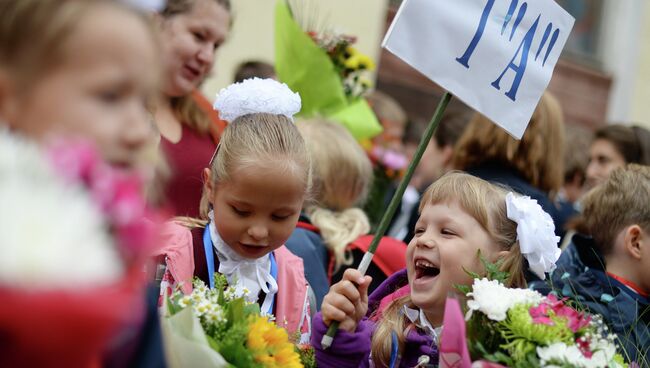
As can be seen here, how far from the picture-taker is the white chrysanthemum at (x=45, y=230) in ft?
4.45

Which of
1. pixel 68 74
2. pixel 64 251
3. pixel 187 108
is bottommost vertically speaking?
pixel 187 108

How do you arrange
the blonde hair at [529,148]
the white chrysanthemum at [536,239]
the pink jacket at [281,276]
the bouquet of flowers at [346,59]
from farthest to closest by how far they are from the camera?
the bouquet of flowers at [346,59] < the blonde hair at [529,148] < the white chrysanthemum at [536,239] < the pink jacket at [281,276]

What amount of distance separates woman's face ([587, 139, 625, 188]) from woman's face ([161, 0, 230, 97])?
2.51 meters

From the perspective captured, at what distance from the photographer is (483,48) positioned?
303 cm

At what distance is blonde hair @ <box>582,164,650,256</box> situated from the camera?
3.90 m

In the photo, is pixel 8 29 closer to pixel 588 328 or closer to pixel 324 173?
pixel 588 328

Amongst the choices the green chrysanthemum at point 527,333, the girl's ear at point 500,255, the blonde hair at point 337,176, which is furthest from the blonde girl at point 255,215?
the blonde hair at point 337,176

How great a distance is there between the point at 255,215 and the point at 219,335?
25.5 inches

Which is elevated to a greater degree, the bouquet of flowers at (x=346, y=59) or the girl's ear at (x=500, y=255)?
the girl's ear at (x=500, y=255)

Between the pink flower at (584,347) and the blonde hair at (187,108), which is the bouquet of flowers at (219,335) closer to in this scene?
the pink flower at (584,347)

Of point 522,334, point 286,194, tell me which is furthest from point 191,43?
point 522,334

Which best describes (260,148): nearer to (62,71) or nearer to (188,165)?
(188,165)

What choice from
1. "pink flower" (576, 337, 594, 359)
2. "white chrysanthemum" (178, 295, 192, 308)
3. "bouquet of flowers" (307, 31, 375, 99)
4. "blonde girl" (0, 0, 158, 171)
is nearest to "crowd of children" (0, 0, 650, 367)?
"blonde girl" (0, 0, 158, 171)

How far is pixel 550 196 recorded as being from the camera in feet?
16.1
